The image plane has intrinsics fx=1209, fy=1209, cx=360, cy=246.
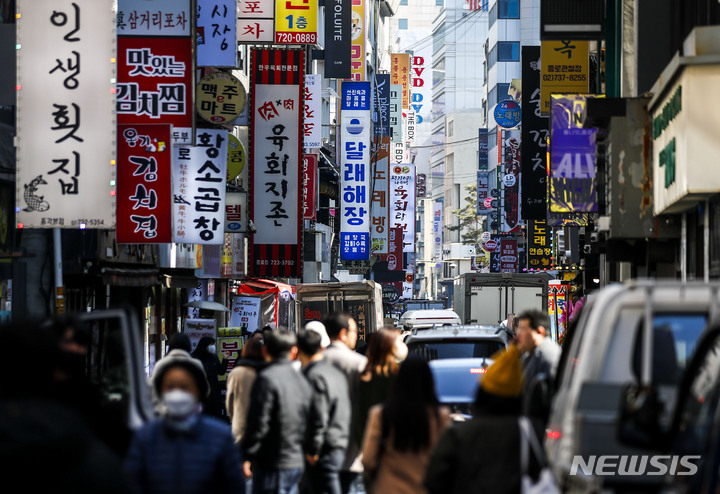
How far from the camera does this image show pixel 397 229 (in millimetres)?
60469

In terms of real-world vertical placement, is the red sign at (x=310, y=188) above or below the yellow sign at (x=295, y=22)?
below

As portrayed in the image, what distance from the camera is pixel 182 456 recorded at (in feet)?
17.8

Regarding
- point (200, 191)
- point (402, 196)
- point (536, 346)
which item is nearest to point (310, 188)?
point (200, 191)

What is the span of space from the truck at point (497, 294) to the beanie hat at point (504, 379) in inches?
1201

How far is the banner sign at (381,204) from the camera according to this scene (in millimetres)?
52312

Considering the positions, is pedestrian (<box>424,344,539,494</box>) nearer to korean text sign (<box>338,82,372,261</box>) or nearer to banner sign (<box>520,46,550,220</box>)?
banner sign (<box>520,46,550,220</box>)

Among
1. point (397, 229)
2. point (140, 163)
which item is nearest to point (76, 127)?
point (140, 163)

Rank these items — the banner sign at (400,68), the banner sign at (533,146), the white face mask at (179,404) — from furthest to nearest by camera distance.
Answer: the banner sign at (400,68) → the banner sign at (533,146) → the white face mask at (179,404)

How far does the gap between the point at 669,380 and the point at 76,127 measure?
8.20 meters

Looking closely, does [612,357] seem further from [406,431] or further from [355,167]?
[355,167]

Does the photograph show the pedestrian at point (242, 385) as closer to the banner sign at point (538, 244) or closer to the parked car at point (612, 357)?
the parked car at point (612, 357)

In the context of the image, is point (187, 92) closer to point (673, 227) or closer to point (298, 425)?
point (673, 227)

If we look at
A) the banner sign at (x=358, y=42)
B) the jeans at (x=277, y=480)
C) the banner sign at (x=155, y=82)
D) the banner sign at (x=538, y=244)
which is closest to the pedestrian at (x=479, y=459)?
the jeans at (x=277, y=480)

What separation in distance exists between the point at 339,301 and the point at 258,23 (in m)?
6.63
